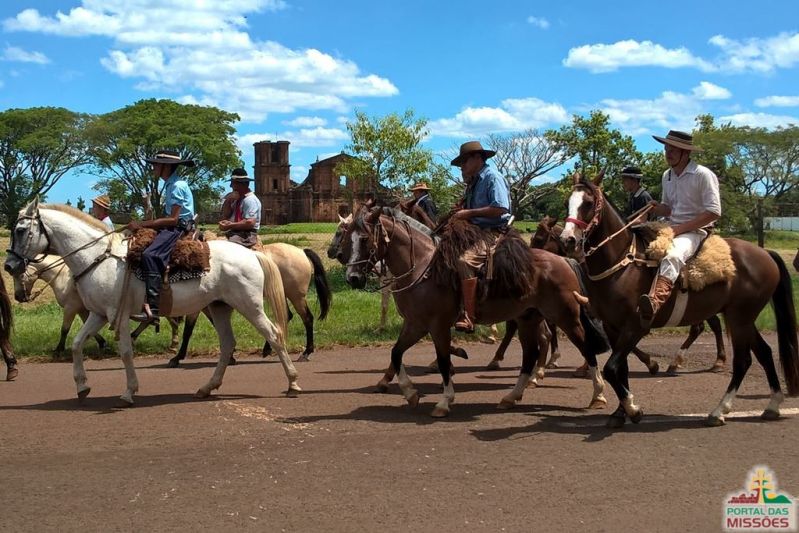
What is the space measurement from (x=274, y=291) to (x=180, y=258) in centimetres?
134

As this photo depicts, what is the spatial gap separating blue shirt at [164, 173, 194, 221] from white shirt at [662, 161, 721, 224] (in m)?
5.64

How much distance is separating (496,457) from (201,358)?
294 inches

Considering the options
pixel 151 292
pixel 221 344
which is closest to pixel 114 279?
pixel 151 292

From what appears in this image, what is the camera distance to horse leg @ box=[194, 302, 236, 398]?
30.0 ft

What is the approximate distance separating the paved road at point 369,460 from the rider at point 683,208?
147 cm

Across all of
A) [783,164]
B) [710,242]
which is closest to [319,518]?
[710,242]

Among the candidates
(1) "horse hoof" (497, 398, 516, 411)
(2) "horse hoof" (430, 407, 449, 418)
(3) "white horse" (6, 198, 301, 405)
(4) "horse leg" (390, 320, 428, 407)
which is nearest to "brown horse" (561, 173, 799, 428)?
(1) "horse hoof" (497, 398, 516, 411)

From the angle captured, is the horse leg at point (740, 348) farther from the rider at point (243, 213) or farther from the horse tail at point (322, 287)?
the rider at point (243, 213)

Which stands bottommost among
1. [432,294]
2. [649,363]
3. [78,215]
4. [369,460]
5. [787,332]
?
[649,363]

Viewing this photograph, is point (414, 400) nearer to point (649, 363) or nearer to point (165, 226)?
point (165, 226)

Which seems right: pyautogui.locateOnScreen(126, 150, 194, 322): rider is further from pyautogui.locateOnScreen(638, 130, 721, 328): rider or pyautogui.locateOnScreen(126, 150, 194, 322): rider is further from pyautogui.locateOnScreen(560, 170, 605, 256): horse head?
pyautogui.locateOnScreen(638, 130, 721, 328): rider

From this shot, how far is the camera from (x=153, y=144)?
52.4 meters

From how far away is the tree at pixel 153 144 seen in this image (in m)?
51.7

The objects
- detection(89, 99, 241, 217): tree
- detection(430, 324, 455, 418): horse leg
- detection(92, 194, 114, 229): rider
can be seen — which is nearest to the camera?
detection(430, 324, 455, 418): horse leg
